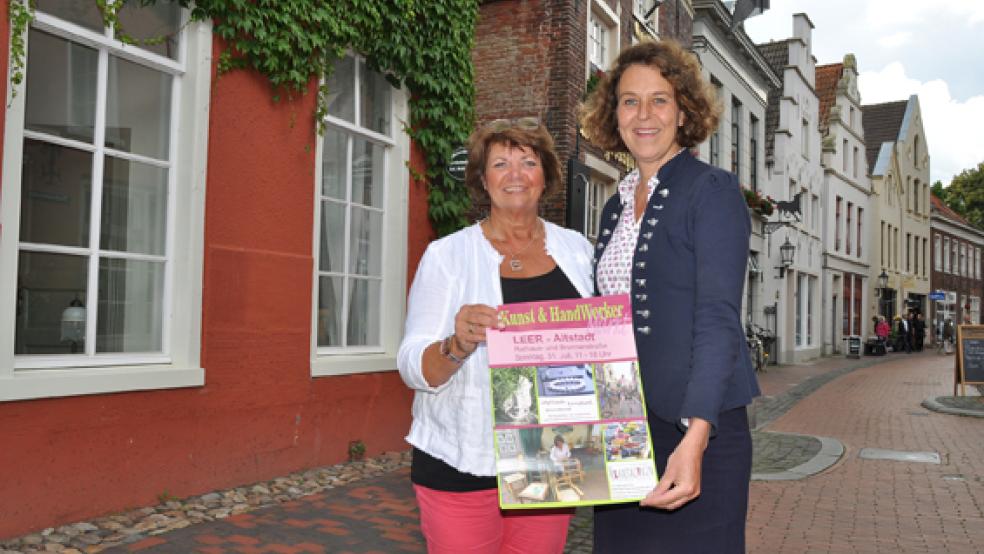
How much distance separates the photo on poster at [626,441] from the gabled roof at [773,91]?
23.7m

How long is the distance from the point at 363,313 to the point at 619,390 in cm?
584

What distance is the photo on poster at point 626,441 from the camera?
1806 millimetres

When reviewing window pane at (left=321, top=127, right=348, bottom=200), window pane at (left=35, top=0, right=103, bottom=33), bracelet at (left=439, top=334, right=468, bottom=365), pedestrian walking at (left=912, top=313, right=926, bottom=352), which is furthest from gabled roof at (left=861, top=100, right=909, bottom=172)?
bracelet at (left=439, top=334, right=468, bottom=365)

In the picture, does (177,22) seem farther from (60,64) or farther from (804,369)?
(804,369)

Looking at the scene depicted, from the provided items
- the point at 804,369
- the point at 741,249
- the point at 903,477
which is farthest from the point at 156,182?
the point at 804,369

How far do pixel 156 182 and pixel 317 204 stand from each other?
144cm

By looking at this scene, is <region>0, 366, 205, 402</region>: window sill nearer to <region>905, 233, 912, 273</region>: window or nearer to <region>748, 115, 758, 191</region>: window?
<region>748, 115, 758, 191</region>: window

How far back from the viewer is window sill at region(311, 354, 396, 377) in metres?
6.71

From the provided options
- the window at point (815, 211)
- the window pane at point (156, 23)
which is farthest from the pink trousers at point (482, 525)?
the window at point (815, 211)

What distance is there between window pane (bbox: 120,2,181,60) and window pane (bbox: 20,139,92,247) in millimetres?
907

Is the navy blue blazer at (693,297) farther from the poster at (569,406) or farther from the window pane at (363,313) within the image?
the window pane at (363,313)

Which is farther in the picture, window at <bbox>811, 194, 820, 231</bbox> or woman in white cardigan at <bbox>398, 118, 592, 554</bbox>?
window at <bbox>811, 194, 820, 231</bbox>

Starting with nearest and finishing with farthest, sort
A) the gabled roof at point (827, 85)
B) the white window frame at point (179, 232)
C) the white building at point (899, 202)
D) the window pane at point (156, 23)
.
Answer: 1. the white window frame at point (179, 232)
2. the window pane at point (156, 23)
3. the gabled roof at point (827, 85)
4. the white building at point (899, 202)

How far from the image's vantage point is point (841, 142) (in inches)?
1230
